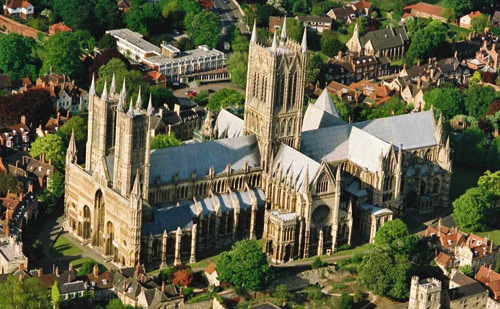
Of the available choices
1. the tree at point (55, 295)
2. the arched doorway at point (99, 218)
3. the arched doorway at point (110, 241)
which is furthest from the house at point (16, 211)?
the tree at point (55, 295)

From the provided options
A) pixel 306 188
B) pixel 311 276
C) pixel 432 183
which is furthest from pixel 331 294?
pixel 432 183

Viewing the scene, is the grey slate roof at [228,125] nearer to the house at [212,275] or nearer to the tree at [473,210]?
the house at [212,275]

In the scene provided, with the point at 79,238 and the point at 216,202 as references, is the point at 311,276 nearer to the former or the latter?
the point at 216,202

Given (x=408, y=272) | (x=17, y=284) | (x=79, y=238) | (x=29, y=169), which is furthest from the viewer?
(x=29, y=169)

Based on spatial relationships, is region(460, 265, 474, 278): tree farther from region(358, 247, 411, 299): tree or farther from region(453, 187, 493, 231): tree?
region(453, 187, 493, 231): tree

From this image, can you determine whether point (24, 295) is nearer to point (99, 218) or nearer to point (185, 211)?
point (99, 218)
